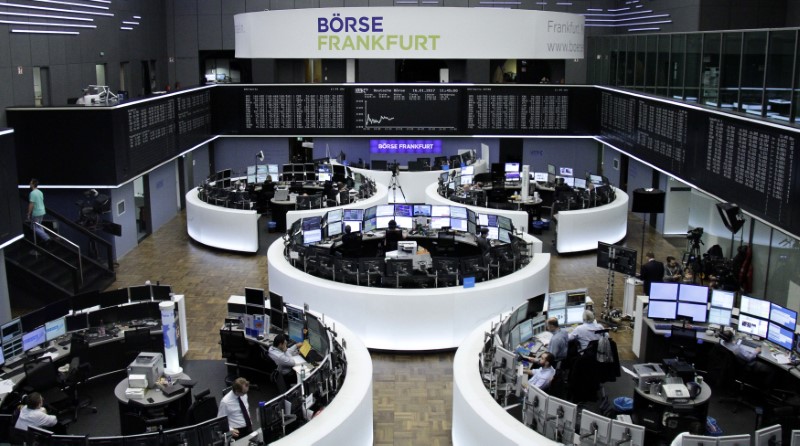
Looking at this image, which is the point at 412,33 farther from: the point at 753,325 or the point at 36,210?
the point at 753,325

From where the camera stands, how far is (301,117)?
2414cm

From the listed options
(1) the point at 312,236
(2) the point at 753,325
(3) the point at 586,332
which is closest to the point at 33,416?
(3) the point at 586,332

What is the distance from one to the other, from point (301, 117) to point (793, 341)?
1668 cm

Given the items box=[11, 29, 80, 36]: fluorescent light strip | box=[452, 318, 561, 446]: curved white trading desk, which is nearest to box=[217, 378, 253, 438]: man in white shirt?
box=[452, 318, 561, 446]: curved white trading desk

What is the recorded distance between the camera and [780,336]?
34.5ft

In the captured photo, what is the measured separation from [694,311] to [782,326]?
1306mm

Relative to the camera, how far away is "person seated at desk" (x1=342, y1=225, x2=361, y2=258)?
15.6 m

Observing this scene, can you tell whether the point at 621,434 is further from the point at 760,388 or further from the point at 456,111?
the point at 456,111

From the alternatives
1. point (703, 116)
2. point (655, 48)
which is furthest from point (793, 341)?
point (655, 48)

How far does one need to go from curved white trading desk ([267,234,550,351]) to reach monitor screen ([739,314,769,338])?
3477mm

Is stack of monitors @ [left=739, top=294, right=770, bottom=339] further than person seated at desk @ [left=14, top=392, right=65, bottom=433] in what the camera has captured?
Yes

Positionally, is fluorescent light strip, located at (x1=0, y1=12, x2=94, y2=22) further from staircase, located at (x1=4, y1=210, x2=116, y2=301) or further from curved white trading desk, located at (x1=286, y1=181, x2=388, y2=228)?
curved white trading desk, located at (x1=286, y1=181, x2=388, y2=228)

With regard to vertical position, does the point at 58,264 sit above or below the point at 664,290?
below

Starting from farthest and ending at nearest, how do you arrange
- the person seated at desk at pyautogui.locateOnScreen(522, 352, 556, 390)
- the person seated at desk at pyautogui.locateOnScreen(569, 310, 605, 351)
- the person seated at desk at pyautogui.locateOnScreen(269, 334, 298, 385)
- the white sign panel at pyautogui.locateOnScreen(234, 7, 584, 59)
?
the white sign panel at pyautogui.locateOnScreen(234, 7, 584, 59) → the person seated at desk at pyautogui.locateOnScreen(569, 310, 605, 351) → the person seated at desk at pyautogui.locateOnScreen(269, 334, 298, 385) → the person seated at desk at pyautogui.locateOnScreen(522, 352, 556, 390)
